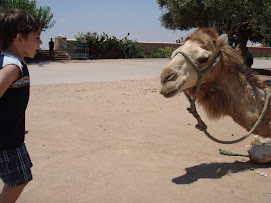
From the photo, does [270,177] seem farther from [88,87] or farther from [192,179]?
[88,87]

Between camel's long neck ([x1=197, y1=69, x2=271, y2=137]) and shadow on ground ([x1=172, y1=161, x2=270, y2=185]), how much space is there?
28.7 inches

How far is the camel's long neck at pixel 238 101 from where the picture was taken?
329 cm

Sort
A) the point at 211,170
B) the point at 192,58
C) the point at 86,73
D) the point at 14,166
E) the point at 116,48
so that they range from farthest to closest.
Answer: the point at 116,48 → the point at 86,73 → the point at 211,170 → the point at 192,58 → the point at 14,166

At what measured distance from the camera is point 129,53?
1262 inches

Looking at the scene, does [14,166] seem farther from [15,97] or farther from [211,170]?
[211,170]

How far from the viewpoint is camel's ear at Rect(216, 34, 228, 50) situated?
3201 millimetres

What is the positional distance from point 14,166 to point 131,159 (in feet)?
7.29

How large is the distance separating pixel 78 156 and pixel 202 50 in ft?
7.83

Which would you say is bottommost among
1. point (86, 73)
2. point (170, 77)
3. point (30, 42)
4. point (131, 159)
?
point (86, 73)

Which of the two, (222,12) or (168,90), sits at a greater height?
(222,12)

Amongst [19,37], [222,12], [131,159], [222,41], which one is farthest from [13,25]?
[222,12]

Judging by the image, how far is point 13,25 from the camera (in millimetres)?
2082

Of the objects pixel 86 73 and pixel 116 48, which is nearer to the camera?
pixel 86 73

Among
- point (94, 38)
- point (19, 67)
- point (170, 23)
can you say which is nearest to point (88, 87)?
point (19, 67)
